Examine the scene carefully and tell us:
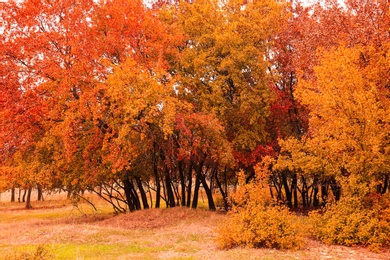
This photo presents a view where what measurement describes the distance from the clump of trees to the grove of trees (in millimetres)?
95

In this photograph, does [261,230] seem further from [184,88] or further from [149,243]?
[184,88]

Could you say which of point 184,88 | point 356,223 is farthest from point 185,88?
point 356,223

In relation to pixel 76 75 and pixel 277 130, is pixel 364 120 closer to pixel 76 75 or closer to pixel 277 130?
pixel 277 130

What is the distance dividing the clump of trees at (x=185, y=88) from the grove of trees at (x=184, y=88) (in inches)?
3.7

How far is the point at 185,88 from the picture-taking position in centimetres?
2562

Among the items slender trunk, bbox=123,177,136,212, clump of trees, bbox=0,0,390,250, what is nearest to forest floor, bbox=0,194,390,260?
clump of trees, bbox=0,0,390,250

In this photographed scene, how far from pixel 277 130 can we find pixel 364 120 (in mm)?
12427

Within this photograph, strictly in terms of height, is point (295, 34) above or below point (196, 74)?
above

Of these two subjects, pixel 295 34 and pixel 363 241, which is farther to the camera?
pixel 295 34

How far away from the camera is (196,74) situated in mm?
25234

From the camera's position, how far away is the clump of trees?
1770 centimetres

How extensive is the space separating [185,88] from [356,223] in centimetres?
1441

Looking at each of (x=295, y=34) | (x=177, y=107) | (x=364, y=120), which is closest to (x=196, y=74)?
(x=177, y=107)

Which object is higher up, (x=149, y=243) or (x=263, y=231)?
(x=263, y=231)
